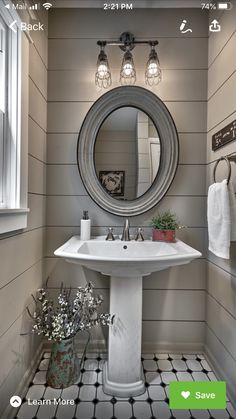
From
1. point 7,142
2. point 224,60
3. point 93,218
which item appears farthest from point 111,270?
point 224,60

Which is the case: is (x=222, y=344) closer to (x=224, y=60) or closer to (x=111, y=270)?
(x=111, y=270)

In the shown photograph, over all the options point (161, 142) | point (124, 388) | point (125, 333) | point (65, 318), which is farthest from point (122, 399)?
point (161, 142)

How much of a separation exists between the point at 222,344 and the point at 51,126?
148 cm

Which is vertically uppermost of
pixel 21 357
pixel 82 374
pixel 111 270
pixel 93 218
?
pixel 93 218

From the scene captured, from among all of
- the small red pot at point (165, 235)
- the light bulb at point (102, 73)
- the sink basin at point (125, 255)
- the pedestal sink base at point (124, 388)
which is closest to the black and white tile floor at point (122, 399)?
the pedestal sink base at point (124, 388)

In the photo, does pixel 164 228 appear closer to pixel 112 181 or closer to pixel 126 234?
pixel 126 234

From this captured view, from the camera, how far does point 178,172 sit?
136cm

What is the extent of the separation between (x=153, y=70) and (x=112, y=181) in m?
0.66

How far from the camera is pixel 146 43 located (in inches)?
51.2

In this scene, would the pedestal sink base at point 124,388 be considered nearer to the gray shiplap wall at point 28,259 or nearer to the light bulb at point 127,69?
the gray shiplap wall at point 28,259

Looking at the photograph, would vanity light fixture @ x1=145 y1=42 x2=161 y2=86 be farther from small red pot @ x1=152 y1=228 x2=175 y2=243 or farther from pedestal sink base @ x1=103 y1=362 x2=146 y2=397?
pedestal sink base @ x1=103 y1=362 x2=146 y2=397

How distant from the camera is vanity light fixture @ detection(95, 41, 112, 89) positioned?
4.19 feet

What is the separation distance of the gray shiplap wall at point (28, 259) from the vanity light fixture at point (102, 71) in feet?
0.98

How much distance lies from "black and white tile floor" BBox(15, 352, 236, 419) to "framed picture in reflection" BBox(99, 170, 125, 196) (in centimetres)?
93
